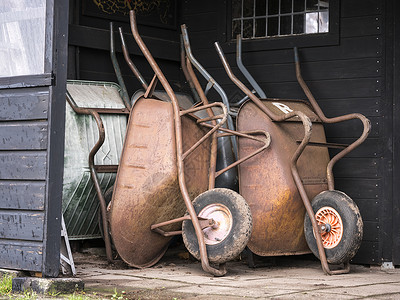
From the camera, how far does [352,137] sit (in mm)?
5734

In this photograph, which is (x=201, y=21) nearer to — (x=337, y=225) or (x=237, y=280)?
(x=337, y=225)

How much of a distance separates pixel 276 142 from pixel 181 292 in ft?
5.31

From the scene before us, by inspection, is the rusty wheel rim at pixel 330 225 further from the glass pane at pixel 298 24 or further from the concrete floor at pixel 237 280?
the glass pane at pixel 298 24

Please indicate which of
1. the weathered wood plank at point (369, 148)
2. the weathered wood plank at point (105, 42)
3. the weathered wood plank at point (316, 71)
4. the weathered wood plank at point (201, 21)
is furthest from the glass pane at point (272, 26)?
the weathered wood plank at point (369, 148)

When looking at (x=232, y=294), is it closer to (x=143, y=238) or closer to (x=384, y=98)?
(x=143, y=238)

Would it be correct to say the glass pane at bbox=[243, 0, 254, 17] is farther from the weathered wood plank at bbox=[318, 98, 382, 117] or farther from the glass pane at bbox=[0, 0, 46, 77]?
the glass pane at bbox=[0, 0, 46, 77]

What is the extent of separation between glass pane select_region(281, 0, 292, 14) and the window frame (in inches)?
8.5

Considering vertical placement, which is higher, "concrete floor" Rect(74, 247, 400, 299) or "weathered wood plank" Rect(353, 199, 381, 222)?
"weathered wood plank" Rect(353, 199, 381, 222)

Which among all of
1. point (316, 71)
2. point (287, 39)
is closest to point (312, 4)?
point (287, 39)

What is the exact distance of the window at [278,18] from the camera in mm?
6051

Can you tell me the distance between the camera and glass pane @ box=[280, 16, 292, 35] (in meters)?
6.18

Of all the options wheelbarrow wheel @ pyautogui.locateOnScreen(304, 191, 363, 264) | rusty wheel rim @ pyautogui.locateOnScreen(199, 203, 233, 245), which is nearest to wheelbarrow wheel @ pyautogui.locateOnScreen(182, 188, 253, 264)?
rusty wheel rim @ pyautogui.locateOnScreen(199, 203, 233, 245)

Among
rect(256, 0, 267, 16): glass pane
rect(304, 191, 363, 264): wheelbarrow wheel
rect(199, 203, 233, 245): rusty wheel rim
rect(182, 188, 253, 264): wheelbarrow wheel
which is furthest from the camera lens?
rect(256, 0, 267, 16): glass pane

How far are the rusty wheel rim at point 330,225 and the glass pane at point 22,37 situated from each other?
2158 mm
